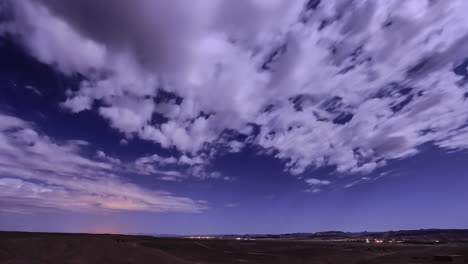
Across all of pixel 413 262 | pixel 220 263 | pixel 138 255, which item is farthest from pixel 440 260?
pixel 138 255

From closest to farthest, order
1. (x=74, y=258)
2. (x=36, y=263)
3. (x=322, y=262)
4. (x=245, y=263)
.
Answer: (x=36, y=263) → (x=74, y=258) → (x=245, y=263) → (x=322, y=262)

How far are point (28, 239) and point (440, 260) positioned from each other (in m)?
62.3

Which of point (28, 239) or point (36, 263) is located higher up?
point (28, 239)

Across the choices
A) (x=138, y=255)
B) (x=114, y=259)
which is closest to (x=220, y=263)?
(x=138, y=255)

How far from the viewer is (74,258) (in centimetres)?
2898

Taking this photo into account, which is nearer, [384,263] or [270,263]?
[270,263]

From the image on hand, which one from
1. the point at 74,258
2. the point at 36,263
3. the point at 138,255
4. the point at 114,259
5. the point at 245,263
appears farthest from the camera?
the point at 245,263

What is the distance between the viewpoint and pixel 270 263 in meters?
38.6

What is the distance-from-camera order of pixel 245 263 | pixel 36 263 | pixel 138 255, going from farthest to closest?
pixel 245 263 < pixel 138 255 < pixel 36 263

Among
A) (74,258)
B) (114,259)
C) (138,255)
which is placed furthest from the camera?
(138,255)

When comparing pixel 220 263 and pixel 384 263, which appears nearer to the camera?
pixel 220 263

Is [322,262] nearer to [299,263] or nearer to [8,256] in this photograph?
[299,263]

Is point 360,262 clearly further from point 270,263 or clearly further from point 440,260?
point 270,263

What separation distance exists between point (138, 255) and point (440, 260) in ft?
155
